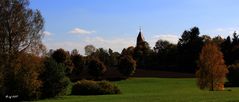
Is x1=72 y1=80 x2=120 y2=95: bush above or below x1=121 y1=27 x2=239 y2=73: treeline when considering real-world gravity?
below

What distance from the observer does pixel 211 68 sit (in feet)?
189

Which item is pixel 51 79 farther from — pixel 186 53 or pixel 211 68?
pixel 186 53

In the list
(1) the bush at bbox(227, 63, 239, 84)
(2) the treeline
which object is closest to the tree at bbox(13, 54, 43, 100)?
(1) the bush at bbox(227, 63, 239, 84)

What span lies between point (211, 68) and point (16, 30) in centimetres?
2548

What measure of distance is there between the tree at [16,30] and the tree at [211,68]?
22516mm

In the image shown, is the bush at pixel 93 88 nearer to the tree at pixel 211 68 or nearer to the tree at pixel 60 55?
the tree at pixel 211 68

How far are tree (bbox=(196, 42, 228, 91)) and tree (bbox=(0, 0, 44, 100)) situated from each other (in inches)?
886

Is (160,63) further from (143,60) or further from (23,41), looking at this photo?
(23,41)

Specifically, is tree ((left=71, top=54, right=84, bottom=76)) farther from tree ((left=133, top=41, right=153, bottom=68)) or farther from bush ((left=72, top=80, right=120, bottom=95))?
bush ((left=72, top=80, right=120, bottom=95))

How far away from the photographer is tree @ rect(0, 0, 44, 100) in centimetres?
4262

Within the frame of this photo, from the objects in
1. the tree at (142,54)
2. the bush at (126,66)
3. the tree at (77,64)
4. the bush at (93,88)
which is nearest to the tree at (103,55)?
the tree at (142,54)

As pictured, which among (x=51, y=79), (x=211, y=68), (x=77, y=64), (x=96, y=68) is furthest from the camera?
(x=77, y=64)

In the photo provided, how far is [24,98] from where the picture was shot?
4569cm

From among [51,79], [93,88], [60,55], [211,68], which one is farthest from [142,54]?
[51,79]
